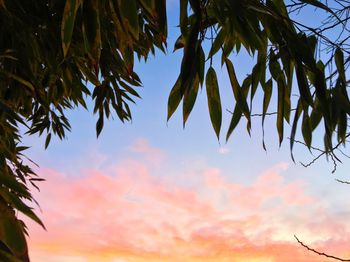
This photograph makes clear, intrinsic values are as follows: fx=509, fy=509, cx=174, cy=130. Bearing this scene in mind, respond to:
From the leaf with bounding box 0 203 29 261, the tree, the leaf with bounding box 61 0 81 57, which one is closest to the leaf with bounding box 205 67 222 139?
the tree

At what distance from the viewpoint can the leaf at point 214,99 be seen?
5.12ft

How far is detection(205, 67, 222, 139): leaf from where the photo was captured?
5.12 ft

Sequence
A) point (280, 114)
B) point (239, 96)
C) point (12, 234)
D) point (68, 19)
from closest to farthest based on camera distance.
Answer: point (12, 234) < point (68, 19) < point (239, 96) < point (280, 114)

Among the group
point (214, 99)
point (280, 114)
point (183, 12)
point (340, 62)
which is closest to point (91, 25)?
point (183, 12)

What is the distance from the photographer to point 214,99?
1.57 m

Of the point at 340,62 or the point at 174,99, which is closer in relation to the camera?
the point at 174,99

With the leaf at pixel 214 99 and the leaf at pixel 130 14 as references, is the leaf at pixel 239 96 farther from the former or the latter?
the leaf at pixel 130 14

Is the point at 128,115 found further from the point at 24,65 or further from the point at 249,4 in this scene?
the point at 249,4

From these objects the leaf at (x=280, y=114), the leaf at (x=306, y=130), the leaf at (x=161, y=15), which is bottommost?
the leaf at (x=161, y=15)

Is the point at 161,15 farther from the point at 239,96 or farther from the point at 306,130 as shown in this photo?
the point at 306,130

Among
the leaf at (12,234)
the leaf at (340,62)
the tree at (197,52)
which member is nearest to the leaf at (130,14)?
the tree at (197,52)

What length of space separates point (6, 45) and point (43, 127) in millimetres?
2166

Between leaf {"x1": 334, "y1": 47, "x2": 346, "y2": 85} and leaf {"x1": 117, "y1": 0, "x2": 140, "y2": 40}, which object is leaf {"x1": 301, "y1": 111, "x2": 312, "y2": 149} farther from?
leaf {"x1": 117, "y1": 0, "x2": 140, "y2": 40}

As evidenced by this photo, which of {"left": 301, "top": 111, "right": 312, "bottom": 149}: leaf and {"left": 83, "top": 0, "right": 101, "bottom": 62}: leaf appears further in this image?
{"left": 301, "top": 111, "right": 312, "bottom": 149}: leaf
